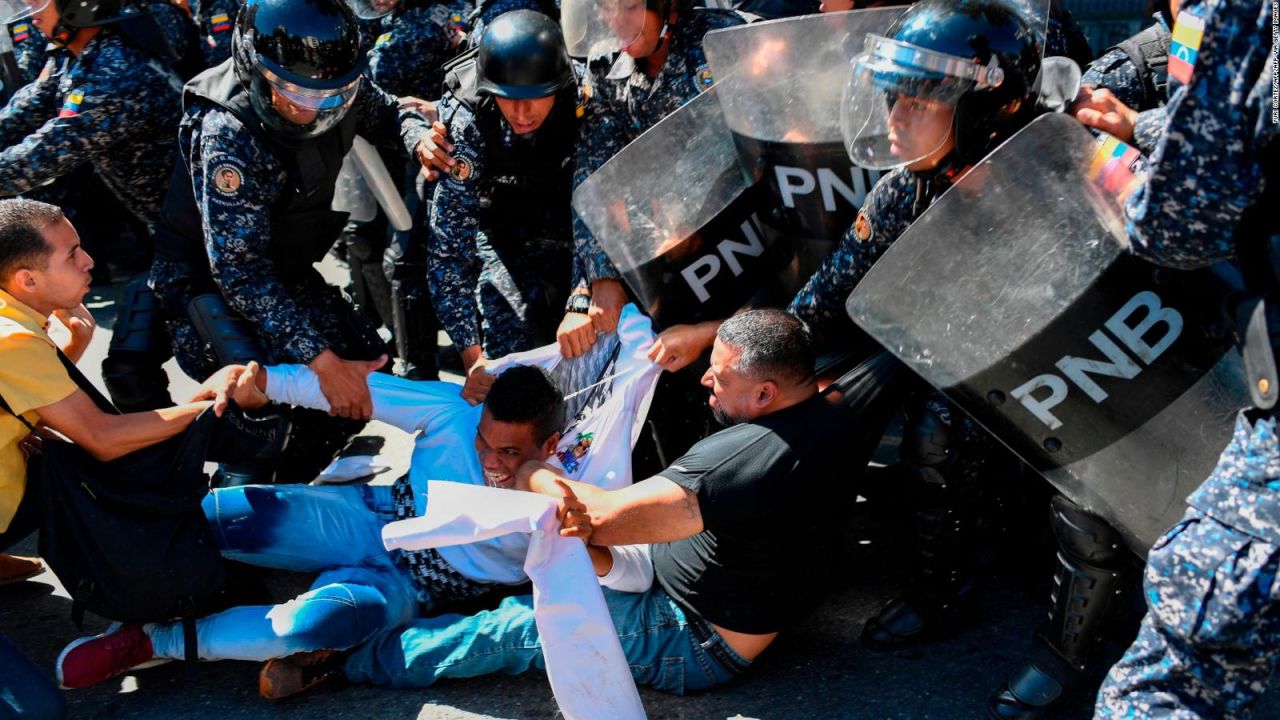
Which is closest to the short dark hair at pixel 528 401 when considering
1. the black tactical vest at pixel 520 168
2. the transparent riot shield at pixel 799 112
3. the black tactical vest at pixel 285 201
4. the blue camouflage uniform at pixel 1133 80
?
the transparent riot shield at pixel 799 112

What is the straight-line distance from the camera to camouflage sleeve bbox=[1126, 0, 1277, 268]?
1832 mm

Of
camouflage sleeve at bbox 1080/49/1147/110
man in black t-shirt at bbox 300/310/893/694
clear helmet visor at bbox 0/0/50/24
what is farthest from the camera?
clear helmet visor at bbox 0/0/50/24

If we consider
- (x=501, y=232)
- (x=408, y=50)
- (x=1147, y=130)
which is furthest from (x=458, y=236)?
(x=1147, y=130)

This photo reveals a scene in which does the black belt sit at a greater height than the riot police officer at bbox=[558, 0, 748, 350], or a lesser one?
lesser

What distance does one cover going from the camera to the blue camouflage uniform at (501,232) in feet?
12.6

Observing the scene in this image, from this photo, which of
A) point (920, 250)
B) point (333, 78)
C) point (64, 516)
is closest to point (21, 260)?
point (64, 516)

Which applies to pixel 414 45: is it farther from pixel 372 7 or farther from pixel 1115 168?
pixel 1115 168

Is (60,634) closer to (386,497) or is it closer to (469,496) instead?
(386,497)

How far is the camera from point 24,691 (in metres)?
2.70

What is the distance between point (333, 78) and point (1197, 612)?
271 cm

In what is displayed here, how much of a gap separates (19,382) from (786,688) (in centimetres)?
203

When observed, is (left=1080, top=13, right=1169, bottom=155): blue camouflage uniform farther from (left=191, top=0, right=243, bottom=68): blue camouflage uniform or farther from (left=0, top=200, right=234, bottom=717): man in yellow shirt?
(left=191, top=0, right=243, bottom=68): blue camouflage uniform

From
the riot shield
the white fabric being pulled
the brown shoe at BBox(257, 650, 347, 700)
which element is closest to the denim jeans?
the brown shoe at BBox(257, 650, 347, 700)

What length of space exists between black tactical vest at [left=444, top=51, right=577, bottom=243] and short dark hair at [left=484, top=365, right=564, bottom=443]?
0.92 m
